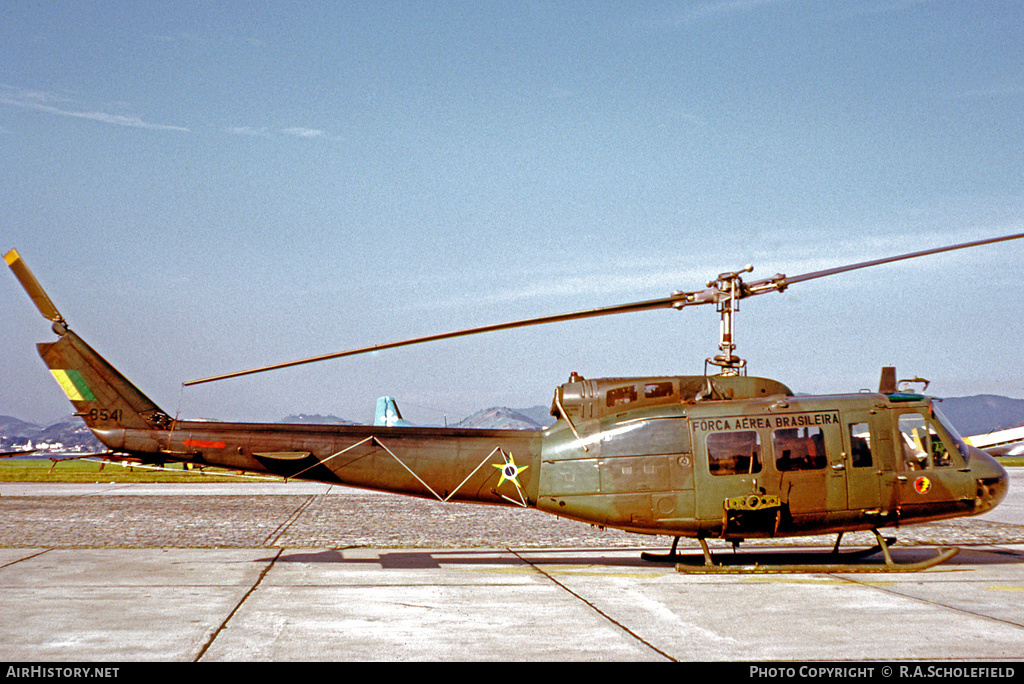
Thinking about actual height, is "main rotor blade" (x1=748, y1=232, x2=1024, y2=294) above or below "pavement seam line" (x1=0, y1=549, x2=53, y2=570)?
above

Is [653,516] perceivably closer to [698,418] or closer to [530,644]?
[698,418]

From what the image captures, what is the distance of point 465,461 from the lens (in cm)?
1252

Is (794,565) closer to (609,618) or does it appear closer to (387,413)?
(609,618)

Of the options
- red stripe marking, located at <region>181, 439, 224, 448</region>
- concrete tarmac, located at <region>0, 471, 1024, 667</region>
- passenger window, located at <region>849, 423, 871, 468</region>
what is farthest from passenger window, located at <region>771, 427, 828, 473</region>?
red stripe marking, located at <region>181, 439, 224, 448</region>

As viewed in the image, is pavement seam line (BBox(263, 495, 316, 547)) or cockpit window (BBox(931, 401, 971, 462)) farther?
pavement seam line (BBox(263, 495, 316, 547))

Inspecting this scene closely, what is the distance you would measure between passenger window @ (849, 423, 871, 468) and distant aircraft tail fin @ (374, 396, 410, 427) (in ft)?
135

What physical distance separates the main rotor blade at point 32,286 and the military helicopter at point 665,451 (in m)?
0.02

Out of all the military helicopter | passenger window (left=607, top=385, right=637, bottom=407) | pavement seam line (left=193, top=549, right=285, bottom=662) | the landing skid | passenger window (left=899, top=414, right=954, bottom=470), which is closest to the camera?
pavement seam line (left=193, top=549, right=285, bottom=662)

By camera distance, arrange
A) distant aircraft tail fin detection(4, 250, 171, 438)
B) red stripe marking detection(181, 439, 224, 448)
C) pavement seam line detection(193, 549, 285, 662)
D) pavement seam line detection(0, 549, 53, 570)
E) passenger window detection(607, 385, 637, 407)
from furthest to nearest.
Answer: distant aircraft tail fin detection(4, 250, 171, 438) → red stripe marking detection(181, 439, 224, 448) → passenger window detection(607, 385, 637, 407) → pavement seam line detection(0, 549, 53, 570) → pavement seam line detection(193, 549, 285, 662)

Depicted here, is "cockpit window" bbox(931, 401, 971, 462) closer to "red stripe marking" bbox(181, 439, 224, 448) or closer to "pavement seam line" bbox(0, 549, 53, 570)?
"red stripe marking" bbox(181, 439, 224, 448)

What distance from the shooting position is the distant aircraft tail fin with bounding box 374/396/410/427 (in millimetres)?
51728

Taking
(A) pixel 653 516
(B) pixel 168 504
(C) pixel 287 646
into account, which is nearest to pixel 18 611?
(C) pixel 287 646

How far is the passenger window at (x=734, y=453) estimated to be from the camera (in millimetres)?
11383

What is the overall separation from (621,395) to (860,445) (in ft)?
11.2
